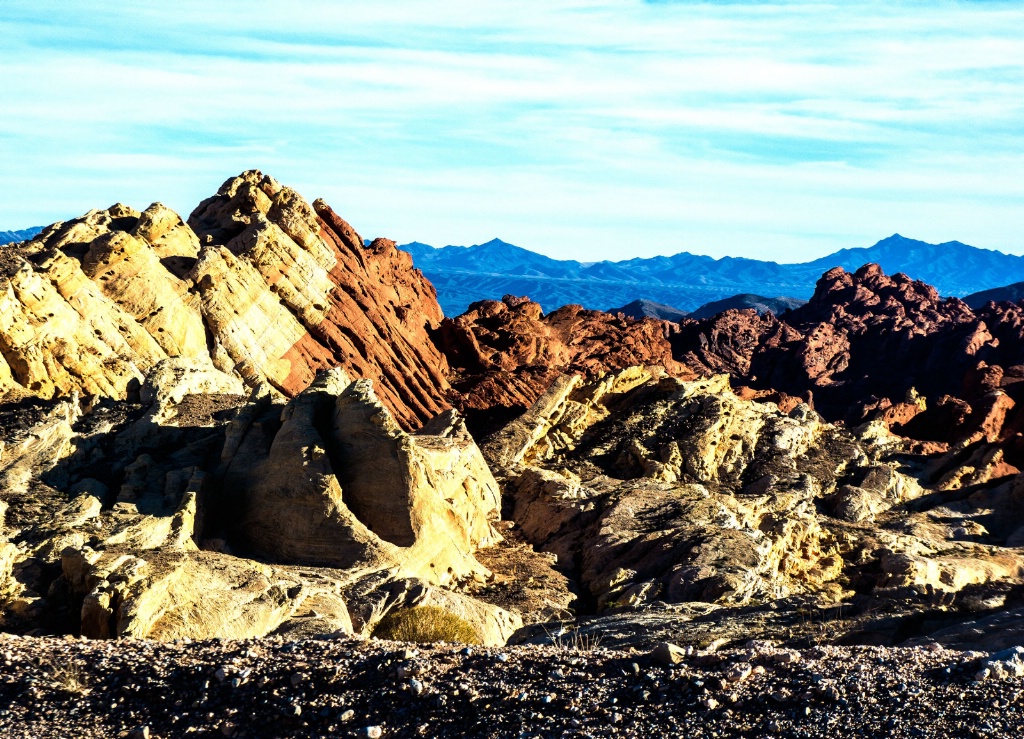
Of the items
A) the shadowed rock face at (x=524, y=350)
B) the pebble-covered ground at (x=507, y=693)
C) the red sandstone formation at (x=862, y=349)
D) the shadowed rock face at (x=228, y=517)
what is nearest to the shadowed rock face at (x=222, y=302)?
the shadowed rock face at (x=524, y=350)

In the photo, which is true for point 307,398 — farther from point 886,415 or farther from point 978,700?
point 886,415

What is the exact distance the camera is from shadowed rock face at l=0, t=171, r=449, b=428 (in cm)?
3650

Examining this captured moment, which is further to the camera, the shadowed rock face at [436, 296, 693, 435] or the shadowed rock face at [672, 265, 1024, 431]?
the shadowed rock face at [672, 265, 1024, 431]

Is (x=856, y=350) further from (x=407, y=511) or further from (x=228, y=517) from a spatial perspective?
(x=228, y=517)

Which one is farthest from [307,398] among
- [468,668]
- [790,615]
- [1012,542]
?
[1012,542]

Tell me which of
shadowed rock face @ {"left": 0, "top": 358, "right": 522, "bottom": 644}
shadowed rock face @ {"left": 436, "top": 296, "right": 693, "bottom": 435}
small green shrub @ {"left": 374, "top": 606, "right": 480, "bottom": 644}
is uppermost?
shadowed rock face @ {"left": 436, "top": 296, "right": 693, "bottom": 435}

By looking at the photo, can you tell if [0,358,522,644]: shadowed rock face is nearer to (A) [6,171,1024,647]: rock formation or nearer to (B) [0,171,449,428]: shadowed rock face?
(A) [6,171,1024,647]: rock formation

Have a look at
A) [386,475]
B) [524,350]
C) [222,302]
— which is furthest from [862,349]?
[386,475]

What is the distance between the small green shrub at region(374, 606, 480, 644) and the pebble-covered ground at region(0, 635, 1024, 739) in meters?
7.95

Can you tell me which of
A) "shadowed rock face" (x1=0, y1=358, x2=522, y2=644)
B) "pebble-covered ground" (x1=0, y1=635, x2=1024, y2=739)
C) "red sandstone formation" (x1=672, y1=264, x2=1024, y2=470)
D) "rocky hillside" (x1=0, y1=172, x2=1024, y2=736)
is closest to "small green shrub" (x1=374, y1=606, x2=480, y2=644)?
"rocky hillside" (x1=0, y1=172, x2=1024, y2=736)

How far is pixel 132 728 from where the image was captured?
629 inches

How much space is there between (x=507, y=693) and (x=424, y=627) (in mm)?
10322

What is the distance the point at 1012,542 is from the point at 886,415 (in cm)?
3109

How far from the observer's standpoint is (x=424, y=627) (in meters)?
26.2
